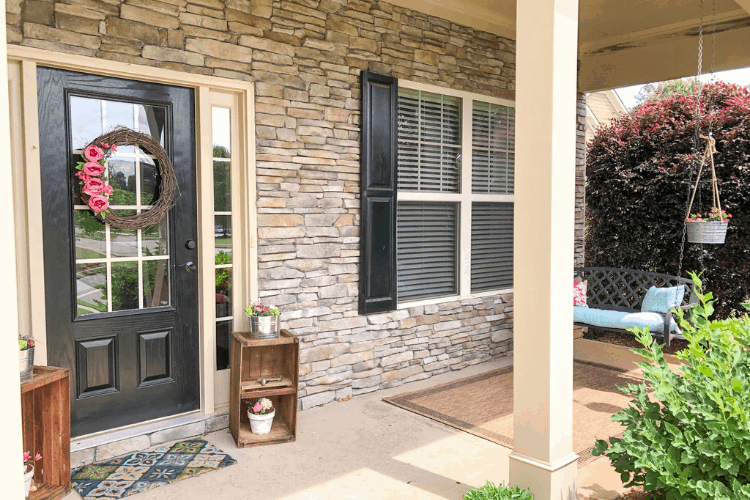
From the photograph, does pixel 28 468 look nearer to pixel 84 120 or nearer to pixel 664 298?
pixel 84 120

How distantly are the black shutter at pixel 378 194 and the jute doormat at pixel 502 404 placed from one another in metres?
0.78

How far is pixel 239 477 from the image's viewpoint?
2953 mm

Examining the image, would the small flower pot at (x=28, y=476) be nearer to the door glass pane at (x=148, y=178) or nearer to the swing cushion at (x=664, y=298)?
the door glass pane at (x=148, y=178)

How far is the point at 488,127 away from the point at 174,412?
352cm

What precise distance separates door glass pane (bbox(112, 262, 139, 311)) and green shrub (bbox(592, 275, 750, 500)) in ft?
8.53

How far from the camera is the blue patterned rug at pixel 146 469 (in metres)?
2.81

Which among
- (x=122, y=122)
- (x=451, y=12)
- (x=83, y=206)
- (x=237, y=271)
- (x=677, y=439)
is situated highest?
(x=451, y=12)

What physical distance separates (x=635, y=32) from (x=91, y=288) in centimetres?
528

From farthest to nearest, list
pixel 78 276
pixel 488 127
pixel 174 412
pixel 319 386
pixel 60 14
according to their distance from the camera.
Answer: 1. pixel 488 127
2. pixel 319 386
3. pixel 174 412
4. pixel 78 276
5. pixel 60 14

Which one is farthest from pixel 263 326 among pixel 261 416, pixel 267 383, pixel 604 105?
pixel 604 105

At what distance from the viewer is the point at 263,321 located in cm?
345

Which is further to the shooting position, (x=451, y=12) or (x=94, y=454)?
(x=451, y=12)

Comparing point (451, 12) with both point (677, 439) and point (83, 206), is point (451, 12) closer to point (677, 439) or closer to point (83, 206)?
point (83, 206)

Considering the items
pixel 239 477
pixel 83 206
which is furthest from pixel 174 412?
pixel 83 206
